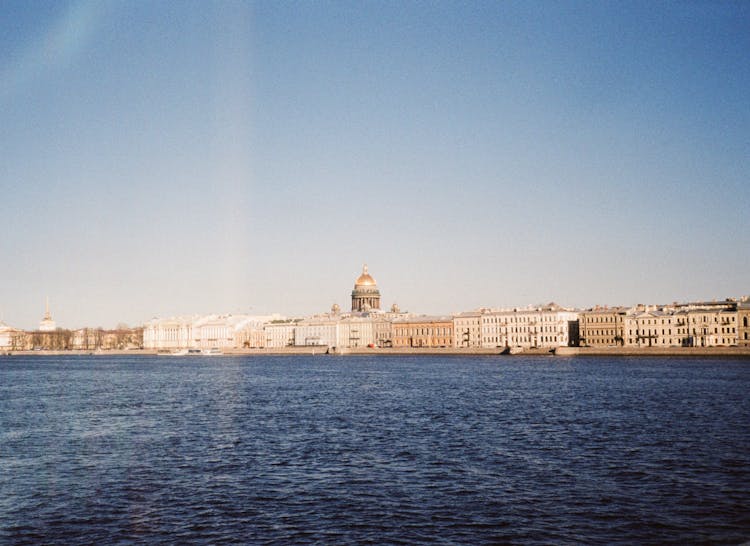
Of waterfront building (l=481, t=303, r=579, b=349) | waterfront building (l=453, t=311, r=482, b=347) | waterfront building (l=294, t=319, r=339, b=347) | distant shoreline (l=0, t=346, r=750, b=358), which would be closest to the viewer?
distant shoreline (l=0, t=346, r=750, b=358)

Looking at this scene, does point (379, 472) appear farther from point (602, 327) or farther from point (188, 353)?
point (188, 353)

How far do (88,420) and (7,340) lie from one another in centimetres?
15141

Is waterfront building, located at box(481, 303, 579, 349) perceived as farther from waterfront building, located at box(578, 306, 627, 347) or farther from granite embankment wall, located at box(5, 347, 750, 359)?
granite embankment wall, located at box(5, 347, 750, 359)

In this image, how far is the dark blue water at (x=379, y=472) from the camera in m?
12.7

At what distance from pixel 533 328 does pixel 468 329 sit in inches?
405

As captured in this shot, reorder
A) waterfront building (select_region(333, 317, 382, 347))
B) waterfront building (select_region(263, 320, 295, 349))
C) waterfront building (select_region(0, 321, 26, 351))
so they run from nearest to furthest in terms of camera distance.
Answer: waterfront building (select_region(333, 317, 382, 347)), waterfront building (select_region(263, 320, 295, 349)), waterfront building (select_region(0, 321, 26, 351))

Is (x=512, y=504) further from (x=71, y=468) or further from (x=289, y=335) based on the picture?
(x=289, y=335)

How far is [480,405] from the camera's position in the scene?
30703 millimetres

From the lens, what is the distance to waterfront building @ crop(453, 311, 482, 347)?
106 m

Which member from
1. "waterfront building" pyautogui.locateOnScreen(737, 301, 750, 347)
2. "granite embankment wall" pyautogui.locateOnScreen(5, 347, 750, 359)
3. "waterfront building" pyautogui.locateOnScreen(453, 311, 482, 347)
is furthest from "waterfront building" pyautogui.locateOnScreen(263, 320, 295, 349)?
"waterfront building" pyautogui.locateOnScreen(737, 301, 750, 347)

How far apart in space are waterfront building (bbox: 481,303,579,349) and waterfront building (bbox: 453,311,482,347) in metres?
1.66

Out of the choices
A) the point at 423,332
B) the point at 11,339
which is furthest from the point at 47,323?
the point at 423,332

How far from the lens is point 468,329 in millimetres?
107188

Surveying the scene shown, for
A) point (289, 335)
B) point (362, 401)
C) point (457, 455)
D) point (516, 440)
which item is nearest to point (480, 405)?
point (362, 401)
